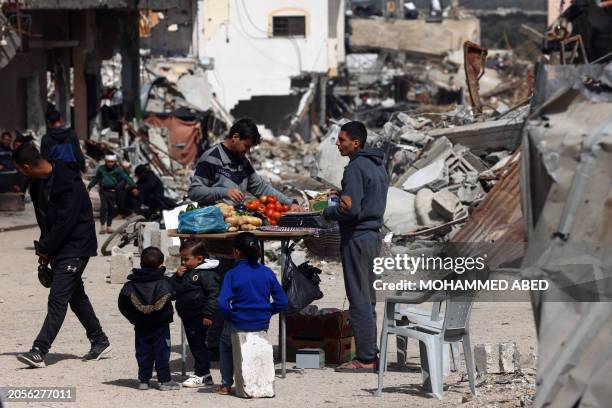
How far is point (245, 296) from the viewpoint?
8672 mm

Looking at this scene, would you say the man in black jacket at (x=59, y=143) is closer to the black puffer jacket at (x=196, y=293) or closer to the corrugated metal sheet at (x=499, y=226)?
the corrugated metal sheet at (x=499, y=226)

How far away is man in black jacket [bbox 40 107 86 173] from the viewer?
15.1m

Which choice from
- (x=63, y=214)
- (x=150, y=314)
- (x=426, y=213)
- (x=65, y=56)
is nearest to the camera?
(x=150, y=314)

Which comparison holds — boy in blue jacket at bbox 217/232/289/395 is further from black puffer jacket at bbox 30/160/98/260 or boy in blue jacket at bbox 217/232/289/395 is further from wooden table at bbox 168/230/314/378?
black puffer jacket at bbox 30/160/98/260

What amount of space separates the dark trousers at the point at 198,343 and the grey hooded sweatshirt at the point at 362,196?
4.07 feet

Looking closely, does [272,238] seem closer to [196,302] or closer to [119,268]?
[196,302]

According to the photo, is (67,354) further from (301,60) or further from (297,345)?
(301,60)

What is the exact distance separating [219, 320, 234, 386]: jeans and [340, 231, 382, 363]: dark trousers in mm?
1108

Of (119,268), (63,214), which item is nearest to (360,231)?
(63,214)

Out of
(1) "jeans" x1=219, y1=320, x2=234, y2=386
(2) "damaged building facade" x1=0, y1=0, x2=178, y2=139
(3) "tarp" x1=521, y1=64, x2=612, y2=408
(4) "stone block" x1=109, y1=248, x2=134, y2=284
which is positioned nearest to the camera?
(3) "tarp" x1=521, y1=64, x2=612, y2=408

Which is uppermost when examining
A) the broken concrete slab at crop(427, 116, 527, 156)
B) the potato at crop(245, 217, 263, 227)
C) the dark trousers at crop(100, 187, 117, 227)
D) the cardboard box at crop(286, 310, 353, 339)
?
the potato at crop(245, 217, 263, 227)

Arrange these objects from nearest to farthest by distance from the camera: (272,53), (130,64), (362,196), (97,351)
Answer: (362,196) < (97,351) < (130,64) < (272,53)

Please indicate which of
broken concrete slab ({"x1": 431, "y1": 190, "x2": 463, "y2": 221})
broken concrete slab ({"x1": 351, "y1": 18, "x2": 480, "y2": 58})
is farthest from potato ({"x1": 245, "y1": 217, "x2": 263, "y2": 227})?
broken concrete slab ({"x1": 351, "y1": 18, "x2": 480, "y2": 58})

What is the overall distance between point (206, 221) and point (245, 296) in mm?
1139
